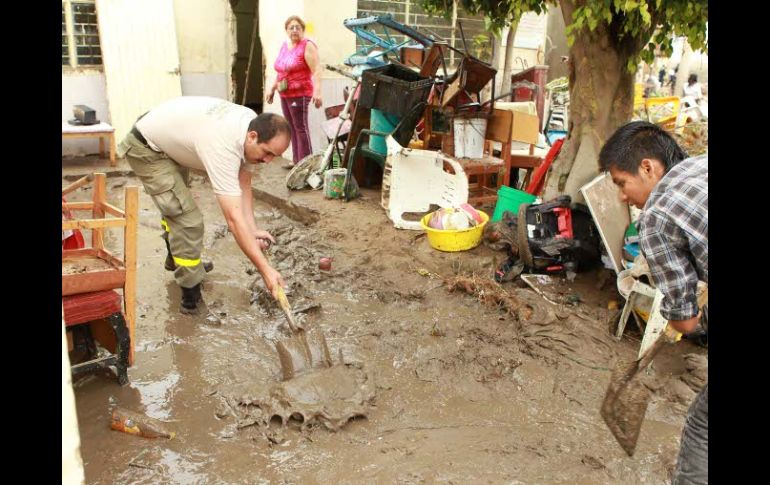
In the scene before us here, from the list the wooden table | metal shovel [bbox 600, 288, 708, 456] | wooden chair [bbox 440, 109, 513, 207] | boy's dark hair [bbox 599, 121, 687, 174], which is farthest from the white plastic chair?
the wooden table

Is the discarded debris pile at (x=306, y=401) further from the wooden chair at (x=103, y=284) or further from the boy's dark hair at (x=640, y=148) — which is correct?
the boy's dark hair at (x=640, y=148)

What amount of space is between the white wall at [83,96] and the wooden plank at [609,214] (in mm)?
7223

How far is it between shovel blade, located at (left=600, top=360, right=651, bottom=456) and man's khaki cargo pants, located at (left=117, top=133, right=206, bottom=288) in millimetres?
2902

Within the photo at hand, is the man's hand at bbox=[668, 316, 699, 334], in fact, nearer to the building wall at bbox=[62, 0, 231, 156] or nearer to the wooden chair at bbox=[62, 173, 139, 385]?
the wooden chair at bbox=[62, 173, 139, 385]

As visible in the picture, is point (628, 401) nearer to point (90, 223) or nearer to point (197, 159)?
point (90, 223)

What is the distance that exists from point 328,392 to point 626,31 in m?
3.31

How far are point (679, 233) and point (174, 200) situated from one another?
10.8ft

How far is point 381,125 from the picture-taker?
21.6 ft

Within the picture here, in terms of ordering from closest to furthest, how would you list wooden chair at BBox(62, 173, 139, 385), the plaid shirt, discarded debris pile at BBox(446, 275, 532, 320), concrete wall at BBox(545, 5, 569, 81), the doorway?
the plaid shirt < wooden chair at BBox(62, 173, 139, 385) < discarded debris pile at BBox(446, 275, 532, 320) < the doorway < concrete wall at BBox(545, 5, 569, 81)

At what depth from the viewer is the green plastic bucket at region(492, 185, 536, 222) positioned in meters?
5.47

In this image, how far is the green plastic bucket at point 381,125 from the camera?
6.52m

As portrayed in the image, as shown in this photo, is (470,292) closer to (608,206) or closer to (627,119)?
(608,206)

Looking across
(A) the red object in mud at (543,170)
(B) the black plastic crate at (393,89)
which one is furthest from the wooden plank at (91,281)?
(A) the red object in mud at (543,170)

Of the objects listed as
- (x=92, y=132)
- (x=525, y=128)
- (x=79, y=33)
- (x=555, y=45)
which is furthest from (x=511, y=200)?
(x=555, y=45)
